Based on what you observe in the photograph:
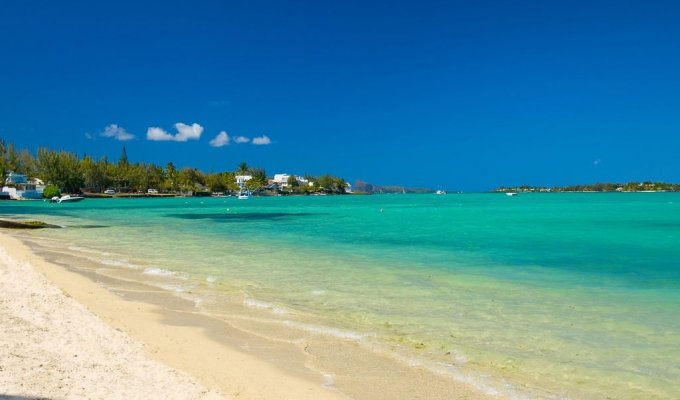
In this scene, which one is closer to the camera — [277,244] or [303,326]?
[303,326]

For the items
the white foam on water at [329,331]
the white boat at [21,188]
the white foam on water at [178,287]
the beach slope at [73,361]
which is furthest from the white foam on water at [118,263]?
the white boat at [21,188]

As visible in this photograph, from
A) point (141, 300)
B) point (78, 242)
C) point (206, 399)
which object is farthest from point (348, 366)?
point (78, 242)

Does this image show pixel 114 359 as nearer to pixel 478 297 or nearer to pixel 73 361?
pixel 73 361

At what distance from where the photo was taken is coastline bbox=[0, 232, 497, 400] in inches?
237

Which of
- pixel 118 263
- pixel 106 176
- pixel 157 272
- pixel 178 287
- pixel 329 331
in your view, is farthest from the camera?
pixel 106 176

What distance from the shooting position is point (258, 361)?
23.1 feet

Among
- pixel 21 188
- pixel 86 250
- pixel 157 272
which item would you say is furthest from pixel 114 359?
pixel 21 188

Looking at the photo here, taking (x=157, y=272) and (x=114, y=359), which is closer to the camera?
(x=114, y=359)

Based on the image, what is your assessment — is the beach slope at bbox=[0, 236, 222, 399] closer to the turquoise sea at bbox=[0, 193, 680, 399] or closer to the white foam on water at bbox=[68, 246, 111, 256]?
the turquoise sea at bbox=[0, 193, 680, 399]

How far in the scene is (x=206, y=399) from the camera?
5.29 metres

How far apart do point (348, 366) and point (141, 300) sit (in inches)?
241

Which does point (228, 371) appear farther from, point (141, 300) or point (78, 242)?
point (78, 242)

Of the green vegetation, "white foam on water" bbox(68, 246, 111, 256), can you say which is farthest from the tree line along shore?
"white foam on water" bbox(68, 246, 111, 256)

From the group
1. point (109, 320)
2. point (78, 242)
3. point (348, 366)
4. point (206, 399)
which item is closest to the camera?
point (206, 399)
